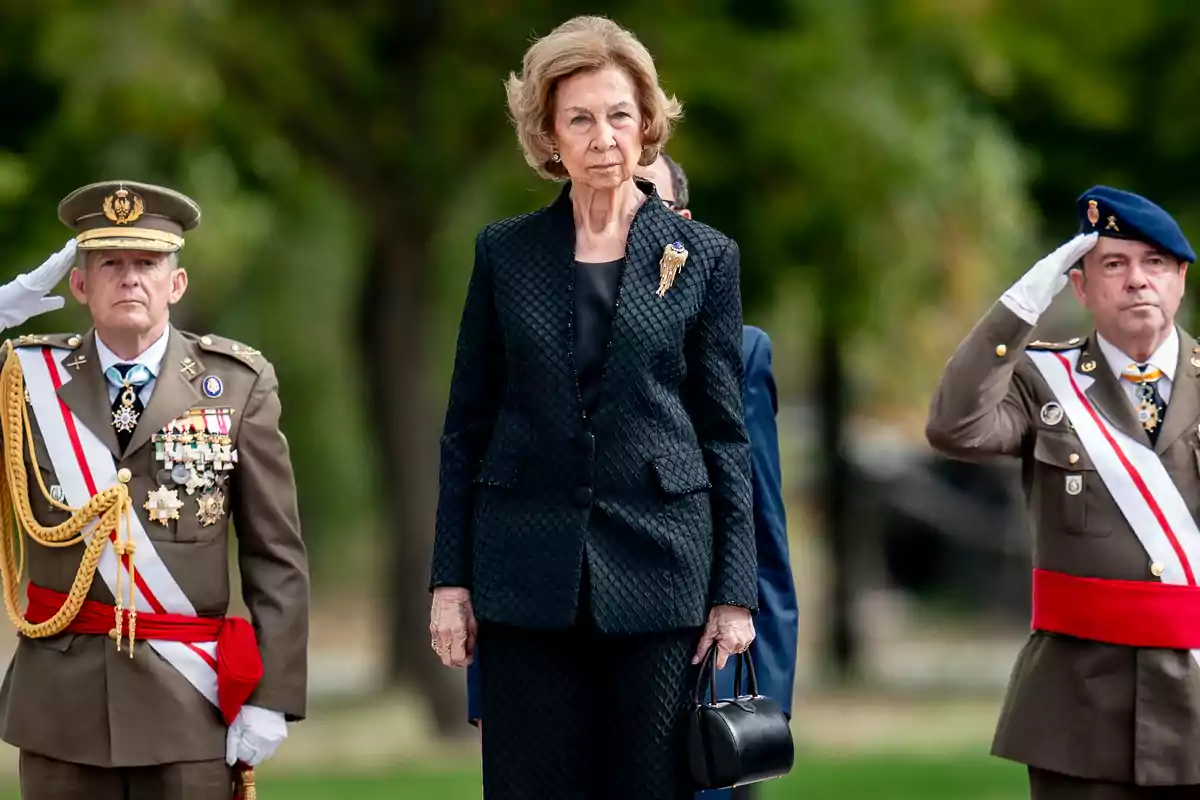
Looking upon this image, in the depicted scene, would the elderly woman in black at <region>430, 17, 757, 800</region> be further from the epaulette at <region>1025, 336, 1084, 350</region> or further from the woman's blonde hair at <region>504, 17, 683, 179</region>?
the epaulette at <region>1025, 336, 1084, 350</region>

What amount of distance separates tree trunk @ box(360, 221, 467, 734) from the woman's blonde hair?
351 inches

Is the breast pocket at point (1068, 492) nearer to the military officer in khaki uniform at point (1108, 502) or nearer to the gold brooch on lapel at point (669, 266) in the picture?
the military officer in khaki uniform at point (1108, 502)

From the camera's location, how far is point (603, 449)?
4199 millimetres

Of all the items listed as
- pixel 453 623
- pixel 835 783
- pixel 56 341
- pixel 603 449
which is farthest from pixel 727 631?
pixel 835 783

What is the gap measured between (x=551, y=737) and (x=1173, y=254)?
6.52ft

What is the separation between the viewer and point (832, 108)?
39.3 ft

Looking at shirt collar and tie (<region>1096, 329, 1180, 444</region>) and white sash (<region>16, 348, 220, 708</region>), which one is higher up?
shirt collar and tie (<region>1096, 329, 1180, 444</region>)

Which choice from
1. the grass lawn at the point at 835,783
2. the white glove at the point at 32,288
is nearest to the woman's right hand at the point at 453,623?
the white glove at the point at 32,288

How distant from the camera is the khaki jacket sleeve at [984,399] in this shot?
5.07 metres

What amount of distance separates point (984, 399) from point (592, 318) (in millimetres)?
1279

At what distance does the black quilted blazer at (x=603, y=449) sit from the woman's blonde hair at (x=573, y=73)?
0.16m

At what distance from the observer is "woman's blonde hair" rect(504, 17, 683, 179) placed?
4.23m

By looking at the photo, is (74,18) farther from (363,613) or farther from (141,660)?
(363,613)

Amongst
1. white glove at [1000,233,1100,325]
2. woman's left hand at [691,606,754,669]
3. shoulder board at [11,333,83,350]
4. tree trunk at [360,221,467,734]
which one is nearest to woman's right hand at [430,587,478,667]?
woman's left hand at [691,606,754,669]
